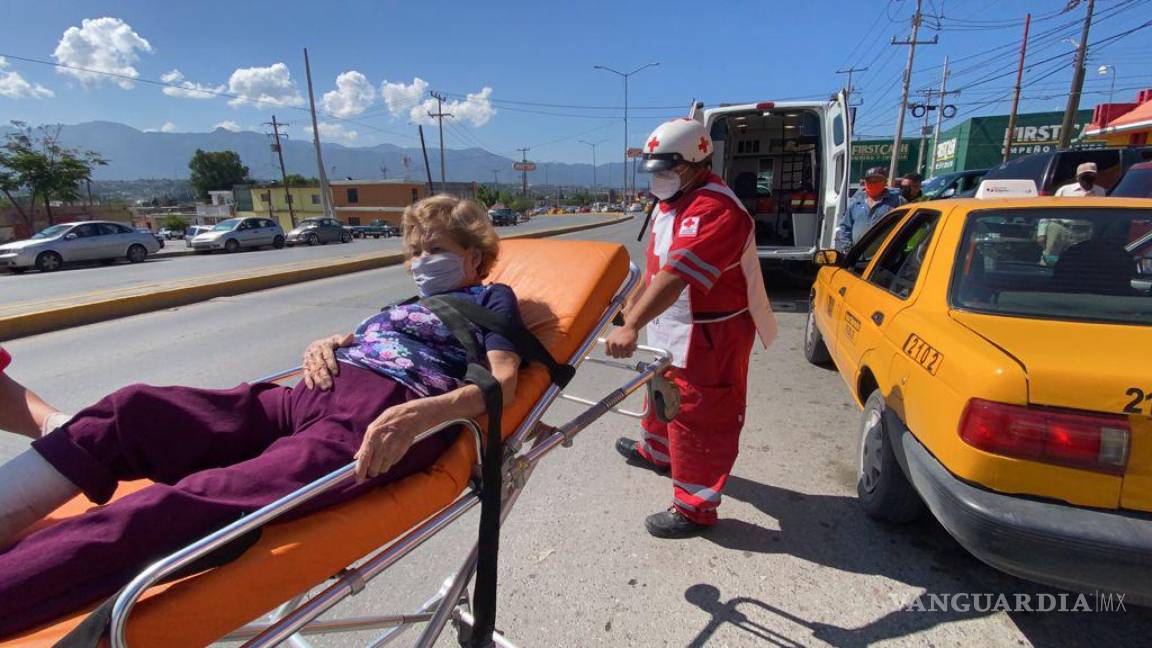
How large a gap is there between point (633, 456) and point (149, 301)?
26.2 ft

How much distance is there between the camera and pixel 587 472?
3162 millimetres

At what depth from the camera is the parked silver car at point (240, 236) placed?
21625mm

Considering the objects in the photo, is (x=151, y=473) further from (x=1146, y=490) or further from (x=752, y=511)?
(x=1146, y=490)

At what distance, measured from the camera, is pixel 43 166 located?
2570 centimetres

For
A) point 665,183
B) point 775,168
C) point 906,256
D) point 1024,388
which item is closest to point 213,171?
point 775,168

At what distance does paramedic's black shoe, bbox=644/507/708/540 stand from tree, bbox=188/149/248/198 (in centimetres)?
8835

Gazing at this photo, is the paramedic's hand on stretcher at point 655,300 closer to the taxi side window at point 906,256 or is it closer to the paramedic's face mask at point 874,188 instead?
the taxi side window at point 906,256

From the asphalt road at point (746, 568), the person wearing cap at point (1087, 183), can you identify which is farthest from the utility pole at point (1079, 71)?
the asphalt road at point (746, 568)

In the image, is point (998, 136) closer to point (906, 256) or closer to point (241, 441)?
point (906, 256)

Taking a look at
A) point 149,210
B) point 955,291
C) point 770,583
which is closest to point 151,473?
point 770,583

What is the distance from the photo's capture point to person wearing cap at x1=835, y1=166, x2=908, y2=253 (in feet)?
21.3

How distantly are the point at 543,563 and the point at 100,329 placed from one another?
7.22 m

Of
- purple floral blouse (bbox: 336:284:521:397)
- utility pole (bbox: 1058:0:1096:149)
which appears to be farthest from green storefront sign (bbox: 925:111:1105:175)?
purple floral blouse (bbox: 336:284:521:397)

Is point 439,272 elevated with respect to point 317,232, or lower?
elevated
